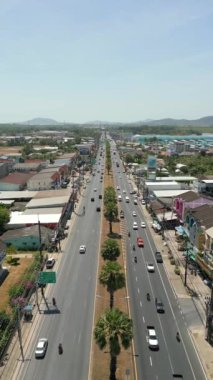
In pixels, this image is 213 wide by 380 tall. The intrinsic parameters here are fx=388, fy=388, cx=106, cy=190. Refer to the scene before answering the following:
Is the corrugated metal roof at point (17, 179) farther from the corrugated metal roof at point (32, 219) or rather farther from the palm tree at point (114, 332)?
the palm tree at point (114, 332)

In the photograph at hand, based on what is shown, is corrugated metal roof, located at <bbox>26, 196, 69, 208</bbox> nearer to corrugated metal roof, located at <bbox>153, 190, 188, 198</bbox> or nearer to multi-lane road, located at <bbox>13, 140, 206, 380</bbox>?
corrugated metal roof, located at <bbox>153, 190, 188, 198</bbox>

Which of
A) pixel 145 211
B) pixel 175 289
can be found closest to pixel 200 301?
pixel 175 289

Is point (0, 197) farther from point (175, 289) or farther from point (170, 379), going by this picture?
point (170, 379)

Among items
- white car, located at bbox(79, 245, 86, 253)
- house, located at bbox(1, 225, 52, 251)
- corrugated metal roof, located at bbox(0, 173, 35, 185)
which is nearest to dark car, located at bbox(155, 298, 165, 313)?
white car, located at bbox(79, 245, 86, 253)

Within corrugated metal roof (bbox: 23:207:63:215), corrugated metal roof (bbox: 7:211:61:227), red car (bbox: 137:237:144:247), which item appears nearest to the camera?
red car (bbox: 137:237:144:247)

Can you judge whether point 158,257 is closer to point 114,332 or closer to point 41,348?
point 41,348

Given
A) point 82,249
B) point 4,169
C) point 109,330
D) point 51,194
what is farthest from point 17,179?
point 109,330

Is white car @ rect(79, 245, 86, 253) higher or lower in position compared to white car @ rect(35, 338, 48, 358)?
lower
